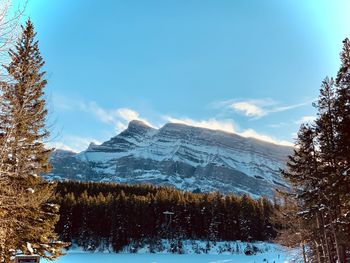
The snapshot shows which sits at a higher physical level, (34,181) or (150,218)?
(34,181)

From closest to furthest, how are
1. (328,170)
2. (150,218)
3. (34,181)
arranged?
(34,181)
(328,170)
(150,218)

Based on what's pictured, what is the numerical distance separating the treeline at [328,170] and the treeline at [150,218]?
6691 centimetres

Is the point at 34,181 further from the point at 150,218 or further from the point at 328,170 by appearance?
the point at 150,218

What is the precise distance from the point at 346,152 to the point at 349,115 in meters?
2.11

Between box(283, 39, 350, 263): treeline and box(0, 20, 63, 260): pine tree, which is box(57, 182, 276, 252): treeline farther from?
box(0, 20, 63, 260): pine tree

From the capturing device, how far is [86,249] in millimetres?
88938

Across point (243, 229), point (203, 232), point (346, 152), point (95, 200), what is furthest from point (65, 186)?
point (346, 152)

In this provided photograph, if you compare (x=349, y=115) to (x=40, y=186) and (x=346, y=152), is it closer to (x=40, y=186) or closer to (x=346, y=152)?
(x=346, y=152)

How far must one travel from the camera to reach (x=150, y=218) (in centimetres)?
9912

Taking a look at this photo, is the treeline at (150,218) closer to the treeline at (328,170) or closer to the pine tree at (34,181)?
the treeline at (328,170)

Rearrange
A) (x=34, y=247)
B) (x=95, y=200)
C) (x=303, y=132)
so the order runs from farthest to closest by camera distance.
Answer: (x=95, y=200) → (x=303, y=132) → (x=34, y=247)

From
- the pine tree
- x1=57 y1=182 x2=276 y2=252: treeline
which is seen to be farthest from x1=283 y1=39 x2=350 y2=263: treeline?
x1=57 y1=182 x2=276 y2=252: treeline

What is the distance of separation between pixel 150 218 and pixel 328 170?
79297 millimetres

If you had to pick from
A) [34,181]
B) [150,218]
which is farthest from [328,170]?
[150,218]
